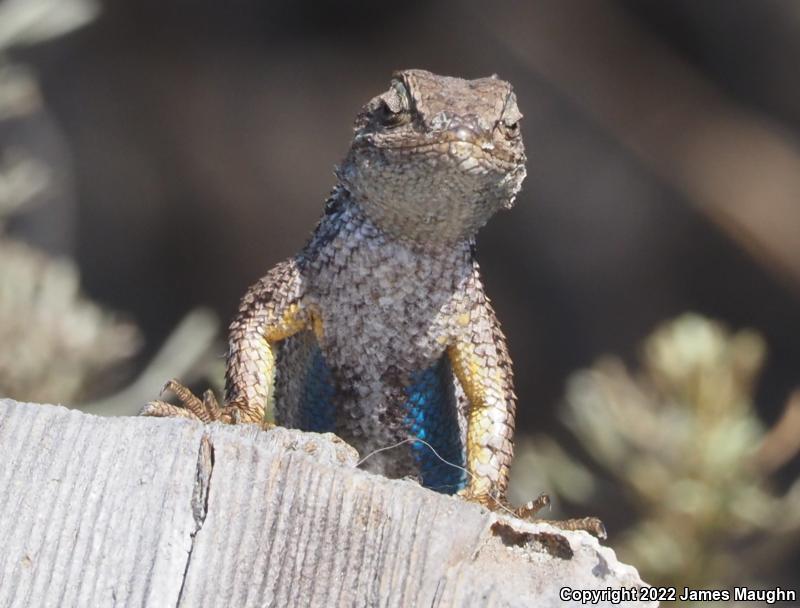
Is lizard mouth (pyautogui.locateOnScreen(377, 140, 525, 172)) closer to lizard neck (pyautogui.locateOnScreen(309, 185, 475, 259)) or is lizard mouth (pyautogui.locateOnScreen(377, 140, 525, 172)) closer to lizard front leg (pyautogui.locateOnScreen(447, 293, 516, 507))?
lizard neck (pyautogui.locateOnScreen(309, 185, 475, 259))

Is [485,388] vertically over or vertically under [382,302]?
under

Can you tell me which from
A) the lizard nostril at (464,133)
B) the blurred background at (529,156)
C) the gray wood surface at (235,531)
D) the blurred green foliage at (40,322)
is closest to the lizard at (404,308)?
the lizard nostril at (464,133)

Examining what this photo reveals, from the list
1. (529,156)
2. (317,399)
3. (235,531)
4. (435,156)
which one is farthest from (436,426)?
(529,156)

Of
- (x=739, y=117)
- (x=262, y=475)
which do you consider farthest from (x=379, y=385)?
(x=739, y=117)

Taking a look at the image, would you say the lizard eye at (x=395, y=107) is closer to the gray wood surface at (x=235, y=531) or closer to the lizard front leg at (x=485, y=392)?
the lizard front leg at (x=485, y=392)

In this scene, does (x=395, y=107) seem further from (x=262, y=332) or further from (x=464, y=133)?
(x=262, y=332)

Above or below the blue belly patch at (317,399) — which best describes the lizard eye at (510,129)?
above
